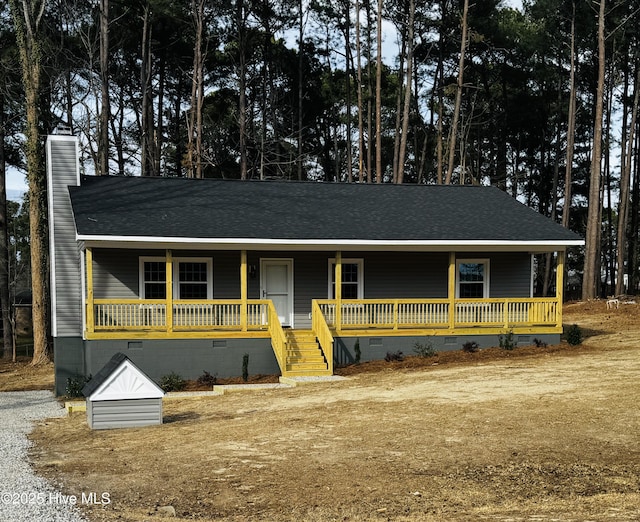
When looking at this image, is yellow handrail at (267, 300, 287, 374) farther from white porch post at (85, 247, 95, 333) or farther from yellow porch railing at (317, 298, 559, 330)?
white porch post at (85, 247, 95, 333)

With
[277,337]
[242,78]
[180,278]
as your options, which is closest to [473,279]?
[277,337]

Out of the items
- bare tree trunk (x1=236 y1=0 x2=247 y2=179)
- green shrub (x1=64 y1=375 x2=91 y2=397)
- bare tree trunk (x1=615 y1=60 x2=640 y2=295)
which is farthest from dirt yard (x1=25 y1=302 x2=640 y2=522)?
bare tree trunk (x1=615 y1=60 x2=640 y2=295)

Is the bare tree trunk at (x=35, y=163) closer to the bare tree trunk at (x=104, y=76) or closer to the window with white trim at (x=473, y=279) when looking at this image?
the bare tree trunk at (x=104, y=76)

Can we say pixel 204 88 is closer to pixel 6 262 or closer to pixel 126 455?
pixel 6 262

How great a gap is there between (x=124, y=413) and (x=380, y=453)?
4.94 meters

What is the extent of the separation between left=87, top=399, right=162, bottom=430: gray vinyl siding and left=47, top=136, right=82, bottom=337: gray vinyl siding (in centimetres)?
718

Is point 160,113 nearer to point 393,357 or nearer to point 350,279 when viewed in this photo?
point 350,279

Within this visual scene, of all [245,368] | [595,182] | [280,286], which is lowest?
[245,368]

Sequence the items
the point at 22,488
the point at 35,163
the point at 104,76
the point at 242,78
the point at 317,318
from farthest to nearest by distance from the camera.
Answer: the point at 242,78
the point at 104,76
the point at 35,163
the point at 317,318
the point at 22,488

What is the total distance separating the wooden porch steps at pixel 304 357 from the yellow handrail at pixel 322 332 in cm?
16

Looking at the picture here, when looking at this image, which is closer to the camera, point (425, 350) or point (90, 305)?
point (90, 305)

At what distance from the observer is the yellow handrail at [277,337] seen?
1778 cm

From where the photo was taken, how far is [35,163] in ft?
A: 80.9

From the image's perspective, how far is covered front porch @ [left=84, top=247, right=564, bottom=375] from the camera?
18188 mm
